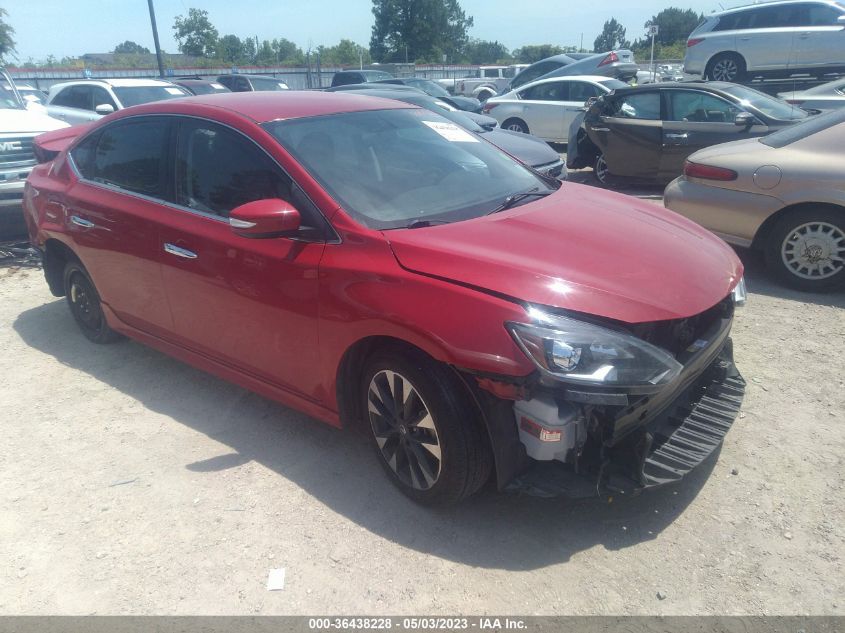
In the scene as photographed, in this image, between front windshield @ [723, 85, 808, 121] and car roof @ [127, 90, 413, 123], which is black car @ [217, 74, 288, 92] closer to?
front windshield @ [723, 85, 808, 121]

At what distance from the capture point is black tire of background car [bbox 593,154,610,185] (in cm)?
1006

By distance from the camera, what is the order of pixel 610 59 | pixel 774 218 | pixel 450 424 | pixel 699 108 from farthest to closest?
1. pixel 610 59
2. pixel 699 108
3. pixel 774 218
4. pixel 450 424

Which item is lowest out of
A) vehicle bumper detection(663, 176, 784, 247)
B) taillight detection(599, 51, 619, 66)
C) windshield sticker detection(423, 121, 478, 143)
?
vehicle bumper detection(663, 176, 784, 247)

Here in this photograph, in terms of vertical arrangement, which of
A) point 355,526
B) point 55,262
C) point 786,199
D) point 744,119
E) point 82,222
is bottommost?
point 355,526

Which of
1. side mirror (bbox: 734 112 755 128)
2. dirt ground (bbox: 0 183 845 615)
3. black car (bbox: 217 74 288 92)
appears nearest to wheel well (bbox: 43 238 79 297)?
dirt ground (bbox: 0 183 845 615)

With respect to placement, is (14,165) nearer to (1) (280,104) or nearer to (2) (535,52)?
(1) (280,104)

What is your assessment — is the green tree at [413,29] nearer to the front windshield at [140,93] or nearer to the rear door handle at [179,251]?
the front windshield at [140,93]

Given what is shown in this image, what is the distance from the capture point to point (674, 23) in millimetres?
63375

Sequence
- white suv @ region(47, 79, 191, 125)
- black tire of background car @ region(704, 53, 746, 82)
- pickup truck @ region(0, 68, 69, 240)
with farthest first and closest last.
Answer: black tire of background car @ region(704, 53, 746, 82) → white suv @ region(47, 79, 191, 125) → pickup truck @ region(0, 68, 69, 240)

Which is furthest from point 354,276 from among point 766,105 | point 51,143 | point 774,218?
point 766,105

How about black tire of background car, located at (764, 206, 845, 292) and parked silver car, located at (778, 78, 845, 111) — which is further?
parked silver car, located at (778, 78, 845, 111)

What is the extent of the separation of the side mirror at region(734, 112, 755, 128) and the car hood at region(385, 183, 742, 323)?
214 inches

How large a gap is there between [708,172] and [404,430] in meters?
4.12

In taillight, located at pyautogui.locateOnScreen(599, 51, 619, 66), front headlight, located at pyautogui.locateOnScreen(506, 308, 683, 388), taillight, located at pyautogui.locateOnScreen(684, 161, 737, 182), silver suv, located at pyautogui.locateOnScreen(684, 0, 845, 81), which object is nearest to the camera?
front headlight, located at pyautogui.locateOnScreen(506, 308, 683, 388)
